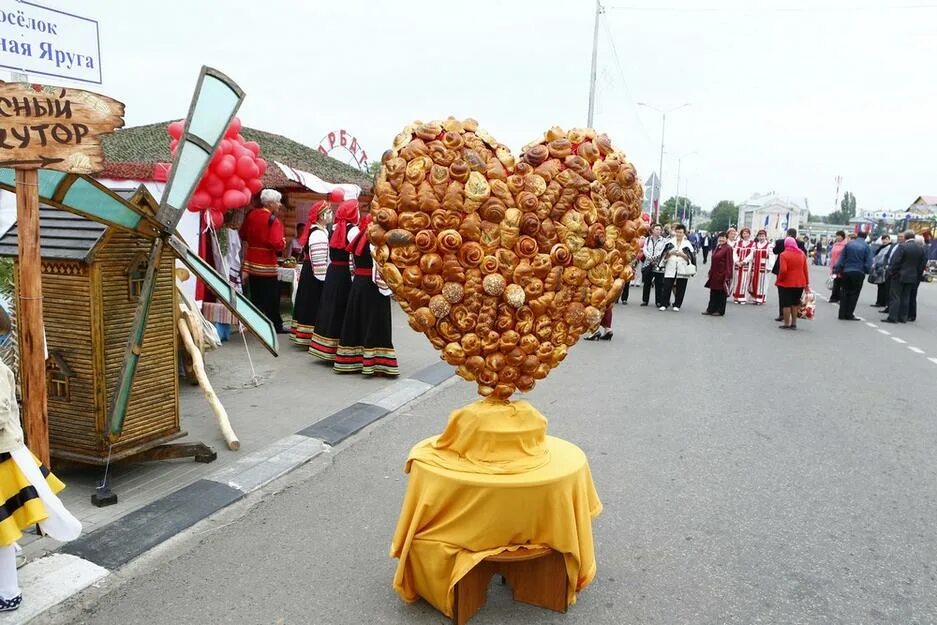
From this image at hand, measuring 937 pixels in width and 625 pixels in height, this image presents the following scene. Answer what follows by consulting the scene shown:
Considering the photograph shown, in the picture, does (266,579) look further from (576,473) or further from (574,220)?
(574,220)

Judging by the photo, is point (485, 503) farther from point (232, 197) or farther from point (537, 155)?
point (232, 197)

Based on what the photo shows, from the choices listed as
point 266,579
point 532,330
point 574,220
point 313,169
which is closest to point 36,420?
point 266,579

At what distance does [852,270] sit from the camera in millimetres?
12820

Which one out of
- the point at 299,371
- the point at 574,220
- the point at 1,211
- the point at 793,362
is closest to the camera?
the point at 574,220

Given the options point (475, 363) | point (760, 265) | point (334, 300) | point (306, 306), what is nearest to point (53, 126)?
point (475, 363)

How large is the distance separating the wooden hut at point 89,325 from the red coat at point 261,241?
4.31 metres

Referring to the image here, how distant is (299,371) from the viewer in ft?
24.0

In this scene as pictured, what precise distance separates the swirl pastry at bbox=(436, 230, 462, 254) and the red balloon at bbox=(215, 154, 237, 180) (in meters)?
3.12

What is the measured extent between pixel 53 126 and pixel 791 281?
11185 millimetres

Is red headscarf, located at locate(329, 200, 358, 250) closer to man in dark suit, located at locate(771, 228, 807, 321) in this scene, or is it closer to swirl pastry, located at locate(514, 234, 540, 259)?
swirl pastry, located at locate(514, 234, 540, 259)

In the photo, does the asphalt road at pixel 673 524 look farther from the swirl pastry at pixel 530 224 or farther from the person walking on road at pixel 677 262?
the person walking on road at pixel 677 262

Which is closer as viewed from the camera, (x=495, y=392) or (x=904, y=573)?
(x=495, y=392)

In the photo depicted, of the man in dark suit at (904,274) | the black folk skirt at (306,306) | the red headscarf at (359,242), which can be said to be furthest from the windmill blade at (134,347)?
the man in dark suit at (904,274)

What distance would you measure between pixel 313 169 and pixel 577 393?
26.2 ft
